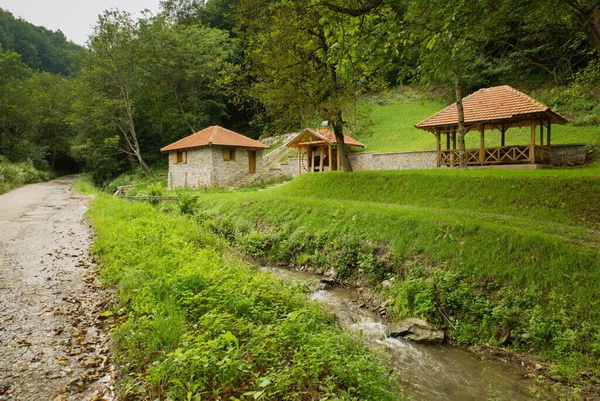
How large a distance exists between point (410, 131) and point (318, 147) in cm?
998

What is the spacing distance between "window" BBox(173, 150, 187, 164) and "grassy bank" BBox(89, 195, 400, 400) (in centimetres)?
2132

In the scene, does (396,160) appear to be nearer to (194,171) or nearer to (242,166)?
(242,166)

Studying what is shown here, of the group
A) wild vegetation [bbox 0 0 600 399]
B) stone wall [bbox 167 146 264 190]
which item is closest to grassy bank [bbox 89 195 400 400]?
wild vegetation [bbox 0 0 600 399]

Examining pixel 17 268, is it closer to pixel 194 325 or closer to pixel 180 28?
pixel 194 325

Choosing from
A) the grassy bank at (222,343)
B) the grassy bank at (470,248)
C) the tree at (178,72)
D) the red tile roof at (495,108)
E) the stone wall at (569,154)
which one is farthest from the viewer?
the tree at (178,72)

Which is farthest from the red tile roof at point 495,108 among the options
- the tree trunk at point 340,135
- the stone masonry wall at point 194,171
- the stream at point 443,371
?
the stone masonry wall at point 194,171

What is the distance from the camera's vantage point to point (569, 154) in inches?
760

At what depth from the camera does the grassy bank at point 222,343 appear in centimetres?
321

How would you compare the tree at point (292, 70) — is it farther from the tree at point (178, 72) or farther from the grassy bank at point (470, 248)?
the tree at point (178, 72)

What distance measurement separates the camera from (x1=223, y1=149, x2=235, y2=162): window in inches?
1006

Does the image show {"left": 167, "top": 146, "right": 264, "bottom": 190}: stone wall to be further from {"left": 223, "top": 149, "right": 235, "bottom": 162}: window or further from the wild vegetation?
the wild vegetation

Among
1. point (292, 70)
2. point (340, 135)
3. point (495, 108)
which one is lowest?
point (340, 135)

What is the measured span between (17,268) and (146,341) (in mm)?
4596

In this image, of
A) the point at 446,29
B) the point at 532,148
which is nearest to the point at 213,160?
the point at 532,148
